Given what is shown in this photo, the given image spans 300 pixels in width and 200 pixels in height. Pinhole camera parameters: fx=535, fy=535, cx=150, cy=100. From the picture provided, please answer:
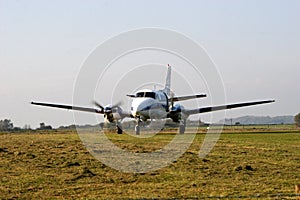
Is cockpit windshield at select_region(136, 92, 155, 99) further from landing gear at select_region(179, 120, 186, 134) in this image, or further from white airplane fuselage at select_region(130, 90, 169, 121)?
landing gear at select_region(179, 120, 186, 134)

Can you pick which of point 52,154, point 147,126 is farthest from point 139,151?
point 147,126

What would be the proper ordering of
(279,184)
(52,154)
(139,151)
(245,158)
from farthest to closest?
(139,151) < (52,154) < (245,158) < (279,184)

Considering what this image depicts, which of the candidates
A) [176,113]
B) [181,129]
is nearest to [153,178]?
[176,113]

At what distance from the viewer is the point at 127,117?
56.2 metres

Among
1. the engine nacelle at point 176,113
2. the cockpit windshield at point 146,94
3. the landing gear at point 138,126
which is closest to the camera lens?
the landing gear at point 138,126

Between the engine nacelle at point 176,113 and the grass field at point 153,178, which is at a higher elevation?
the engine nacelle at point 176,113

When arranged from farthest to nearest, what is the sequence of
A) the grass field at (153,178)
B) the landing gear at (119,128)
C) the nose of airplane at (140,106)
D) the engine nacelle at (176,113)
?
the landing gear at (119,128)
the engine nacelle at (176,113)
the nose of airplane at (140,106)
the grass field at (153,178)

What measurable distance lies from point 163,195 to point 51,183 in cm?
463

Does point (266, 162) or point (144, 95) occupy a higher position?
point (144, 95)

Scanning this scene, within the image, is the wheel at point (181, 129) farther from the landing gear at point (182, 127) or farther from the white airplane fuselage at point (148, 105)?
the white airplane fuselage at point (148, 105)

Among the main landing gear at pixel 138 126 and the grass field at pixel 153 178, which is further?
the main landing gear at pixel 138 126

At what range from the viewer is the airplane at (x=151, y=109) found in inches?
1953

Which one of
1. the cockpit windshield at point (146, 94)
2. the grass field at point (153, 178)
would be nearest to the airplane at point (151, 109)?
the cockpit windshield at point (146, 94)

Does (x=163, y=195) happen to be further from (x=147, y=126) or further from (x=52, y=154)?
(x=147, y=126)
